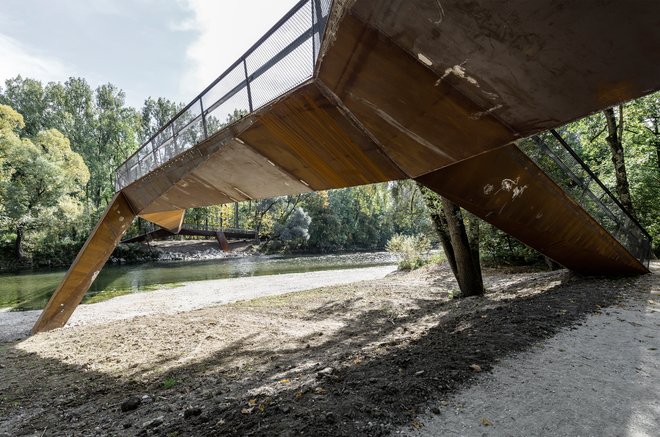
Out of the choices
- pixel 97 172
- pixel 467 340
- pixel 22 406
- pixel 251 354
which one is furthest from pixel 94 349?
pixel 97 172

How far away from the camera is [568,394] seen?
137 inches

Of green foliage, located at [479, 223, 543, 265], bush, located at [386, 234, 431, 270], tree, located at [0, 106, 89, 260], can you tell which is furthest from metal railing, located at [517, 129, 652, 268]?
tree, located at [0, 106, 89, 260]

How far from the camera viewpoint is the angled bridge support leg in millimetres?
10398

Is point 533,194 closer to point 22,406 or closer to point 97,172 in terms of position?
point 22,406

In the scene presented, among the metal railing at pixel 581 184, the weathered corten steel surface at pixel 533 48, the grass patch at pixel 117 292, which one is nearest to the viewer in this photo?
the weathered corten steel surface at pixel 533 48

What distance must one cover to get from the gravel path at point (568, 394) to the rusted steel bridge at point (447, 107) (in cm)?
253

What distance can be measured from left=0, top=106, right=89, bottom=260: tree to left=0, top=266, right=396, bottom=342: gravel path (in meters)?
21.7

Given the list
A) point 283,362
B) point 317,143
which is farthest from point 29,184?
point 317,143

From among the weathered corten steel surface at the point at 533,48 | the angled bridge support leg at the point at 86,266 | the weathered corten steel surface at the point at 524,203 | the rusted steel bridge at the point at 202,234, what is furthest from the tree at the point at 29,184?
the weathered corten steel surface at the point at 533,48

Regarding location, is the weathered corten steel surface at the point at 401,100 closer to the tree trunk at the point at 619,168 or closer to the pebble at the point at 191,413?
the pebble at the point at 191,413

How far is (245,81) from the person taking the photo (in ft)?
18.9

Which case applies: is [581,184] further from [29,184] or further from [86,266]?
[29,184]

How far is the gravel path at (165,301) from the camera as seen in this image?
11.5 m

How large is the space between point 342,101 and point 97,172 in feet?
166
